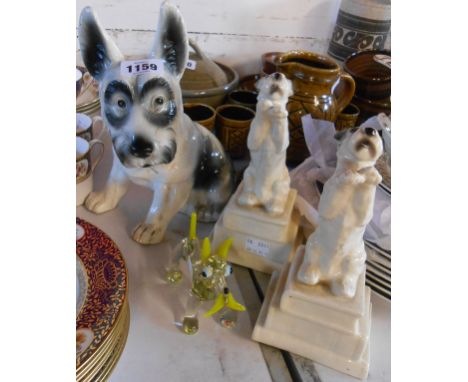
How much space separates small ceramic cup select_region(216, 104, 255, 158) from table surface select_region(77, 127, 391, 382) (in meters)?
0.39

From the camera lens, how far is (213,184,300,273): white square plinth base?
0.74 m

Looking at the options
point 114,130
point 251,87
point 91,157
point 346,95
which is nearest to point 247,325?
point 114,130

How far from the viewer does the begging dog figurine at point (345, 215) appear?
509 millimetres

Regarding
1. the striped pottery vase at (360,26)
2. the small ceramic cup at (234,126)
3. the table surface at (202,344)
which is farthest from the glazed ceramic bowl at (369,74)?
the table surface at (202,344)

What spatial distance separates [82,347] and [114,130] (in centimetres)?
37

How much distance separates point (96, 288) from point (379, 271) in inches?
19.6

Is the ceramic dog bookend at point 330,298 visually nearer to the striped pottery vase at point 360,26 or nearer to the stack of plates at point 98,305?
the stack of plates at point 98,305

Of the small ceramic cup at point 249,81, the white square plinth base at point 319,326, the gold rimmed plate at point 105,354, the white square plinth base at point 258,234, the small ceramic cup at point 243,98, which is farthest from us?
the small ceramic cup at point 249,81

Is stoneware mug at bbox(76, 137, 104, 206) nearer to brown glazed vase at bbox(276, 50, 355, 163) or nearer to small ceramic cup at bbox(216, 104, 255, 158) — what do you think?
small ceramic cup at bbox(216, 104, 255, 158)

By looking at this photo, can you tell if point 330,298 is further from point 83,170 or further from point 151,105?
point 83,170

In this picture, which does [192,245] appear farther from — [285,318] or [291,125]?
[291,125]

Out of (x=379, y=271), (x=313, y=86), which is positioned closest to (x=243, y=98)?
(x=313, y=86)

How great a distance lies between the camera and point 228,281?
78 centimetres

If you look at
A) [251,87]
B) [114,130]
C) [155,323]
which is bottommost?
[155,323]
